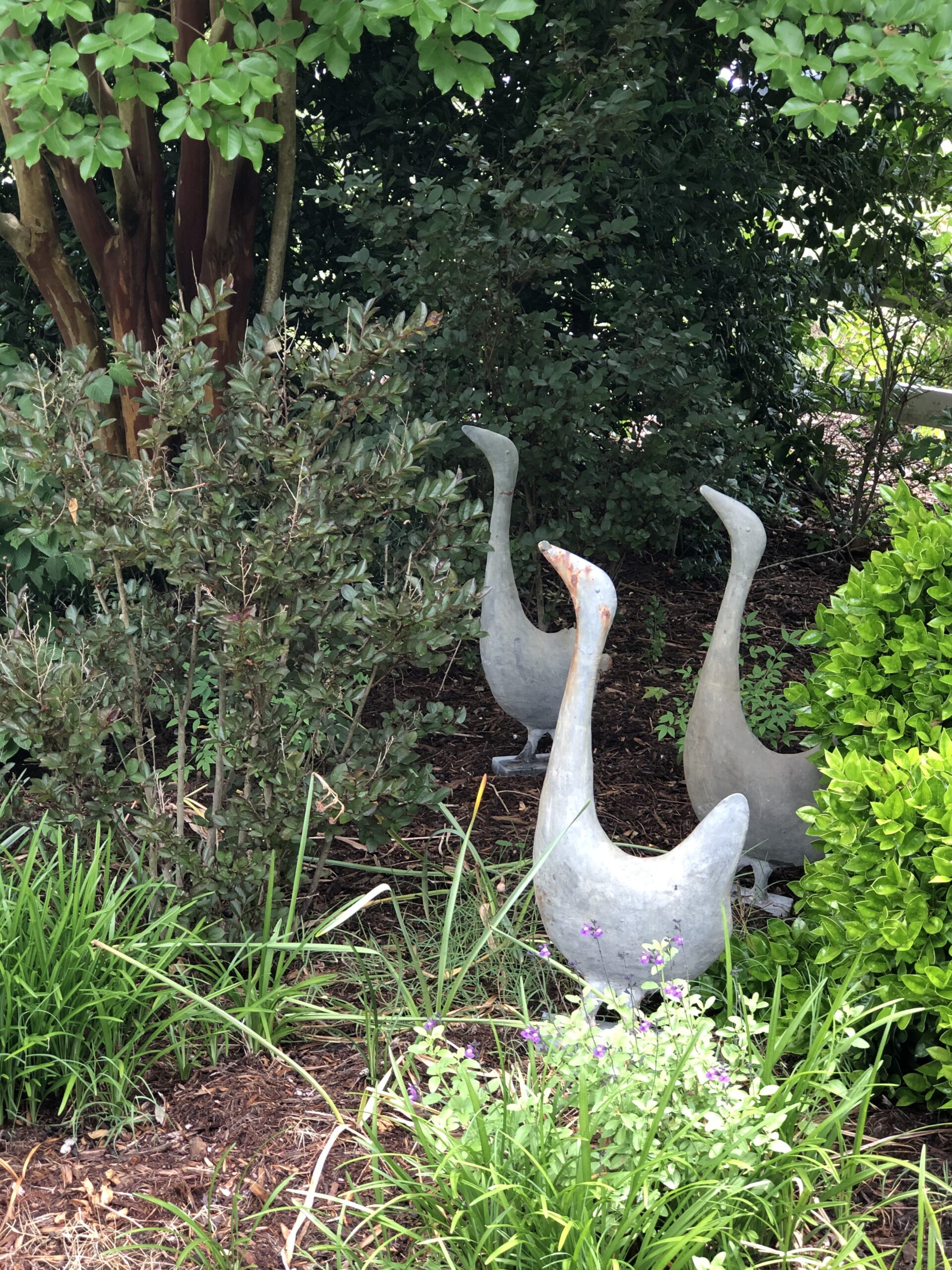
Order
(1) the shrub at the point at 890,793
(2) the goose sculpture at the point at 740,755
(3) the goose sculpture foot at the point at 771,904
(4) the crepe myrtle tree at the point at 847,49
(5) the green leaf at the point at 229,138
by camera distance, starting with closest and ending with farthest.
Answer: (1) the shrub at the point at 890,793 → (4) the crepe myrtle tree at the point at 847,49 → (5) the green leaf at the point at 229,138 → (2) the goose sculpture at the point at 740,755 → (3) the goose sculpture foot at the point at 771,904

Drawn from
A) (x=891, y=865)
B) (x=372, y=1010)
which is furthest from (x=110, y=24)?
(x=891, y=865)

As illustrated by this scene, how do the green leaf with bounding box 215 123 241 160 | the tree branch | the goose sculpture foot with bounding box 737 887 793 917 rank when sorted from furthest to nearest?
the tree branch → the goose sculpture foot with bounding box 737 887 793 917 → the green leaf with bounding box 215 123 241 160

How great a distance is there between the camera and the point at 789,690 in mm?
2996

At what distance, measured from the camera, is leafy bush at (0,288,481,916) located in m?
2.52

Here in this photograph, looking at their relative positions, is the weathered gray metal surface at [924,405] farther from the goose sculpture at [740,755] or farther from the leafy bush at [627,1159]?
the leafy bush at [627,1159]

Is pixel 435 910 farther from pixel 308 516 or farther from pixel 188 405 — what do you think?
pixel 188 405

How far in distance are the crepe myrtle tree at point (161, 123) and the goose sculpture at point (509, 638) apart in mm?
1013

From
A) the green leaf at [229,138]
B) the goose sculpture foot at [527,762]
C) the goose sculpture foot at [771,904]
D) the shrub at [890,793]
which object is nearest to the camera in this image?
the shrub at [890,793]

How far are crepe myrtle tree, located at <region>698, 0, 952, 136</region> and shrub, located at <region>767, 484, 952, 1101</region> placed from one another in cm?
103

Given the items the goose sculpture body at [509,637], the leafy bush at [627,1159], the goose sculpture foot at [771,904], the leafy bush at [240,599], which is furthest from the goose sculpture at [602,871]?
the goose sculpture body at [509,637]

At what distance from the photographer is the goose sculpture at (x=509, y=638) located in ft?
11.6

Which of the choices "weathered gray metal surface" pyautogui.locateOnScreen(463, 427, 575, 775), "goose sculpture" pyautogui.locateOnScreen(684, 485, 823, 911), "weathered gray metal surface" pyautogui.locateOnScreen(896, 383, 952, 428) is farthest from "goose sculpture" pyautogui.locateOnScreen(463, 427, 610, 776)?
"weathered gray metal surface" pyautogui.locateOnScreen(896, 383, 952, 428)

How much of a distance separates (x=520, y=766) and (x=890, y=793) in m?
1.59

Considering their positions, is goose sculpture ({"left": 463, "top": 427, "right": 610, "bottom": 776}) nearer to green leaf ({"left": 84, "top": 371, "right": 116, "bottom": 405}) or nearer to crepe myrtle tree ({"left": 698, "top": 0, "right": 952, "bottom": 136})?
green leaf ({"left": 84, "top": 371, "right": 116, "bottom": 405})
